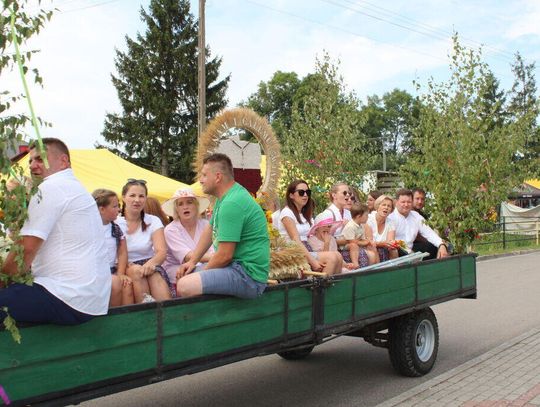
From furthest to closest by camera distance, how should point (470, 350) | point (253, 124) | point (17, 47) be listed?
point (253, 124) < point (470, 350) < point (17, 47)

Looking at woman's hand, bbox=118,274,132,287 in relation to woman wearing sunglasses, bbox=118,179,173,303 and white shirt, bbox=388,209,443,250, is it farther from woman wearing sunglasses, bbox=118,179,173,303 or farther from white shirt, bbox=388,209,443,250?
white shirt, bbox=388,209,443,250

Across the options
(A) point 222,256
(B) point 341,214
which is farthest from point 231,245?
(B) point 341,214

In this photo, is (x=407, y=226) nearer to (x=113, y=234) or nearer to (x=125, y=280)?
(x=113, y=234)

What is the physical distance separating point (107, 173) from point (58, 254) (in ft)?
39.0

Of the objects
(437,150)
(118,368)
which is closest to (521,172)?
(437,150)

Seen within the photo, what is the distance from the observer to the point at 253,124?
8133mm

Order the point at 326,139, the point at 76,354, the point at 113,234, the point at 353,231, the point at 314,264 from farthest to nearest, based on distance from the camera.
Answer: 1. the point at 326,139
2. the point at 353,231
3. the point at 314,264
4. the point at 113,234
5. the point at 76,354

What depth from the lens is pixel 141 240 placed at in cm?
541

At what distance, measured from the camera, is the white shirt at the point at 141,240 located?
17.6 ft

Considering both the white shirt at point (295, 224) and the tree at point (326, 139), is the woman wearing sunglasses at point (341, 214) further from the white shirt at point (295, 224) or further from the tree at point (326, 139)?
the tree at point (326, 139)

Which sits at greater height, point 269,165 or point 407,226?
point 269,165

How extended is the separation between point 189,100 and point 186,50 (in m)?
2.75

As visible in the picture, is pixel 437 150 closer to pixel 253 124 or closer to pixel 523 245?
pixel 253 124

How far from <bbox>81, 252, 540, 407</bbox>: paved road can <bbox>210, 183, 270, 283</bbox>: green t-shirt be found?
5.61 feet
